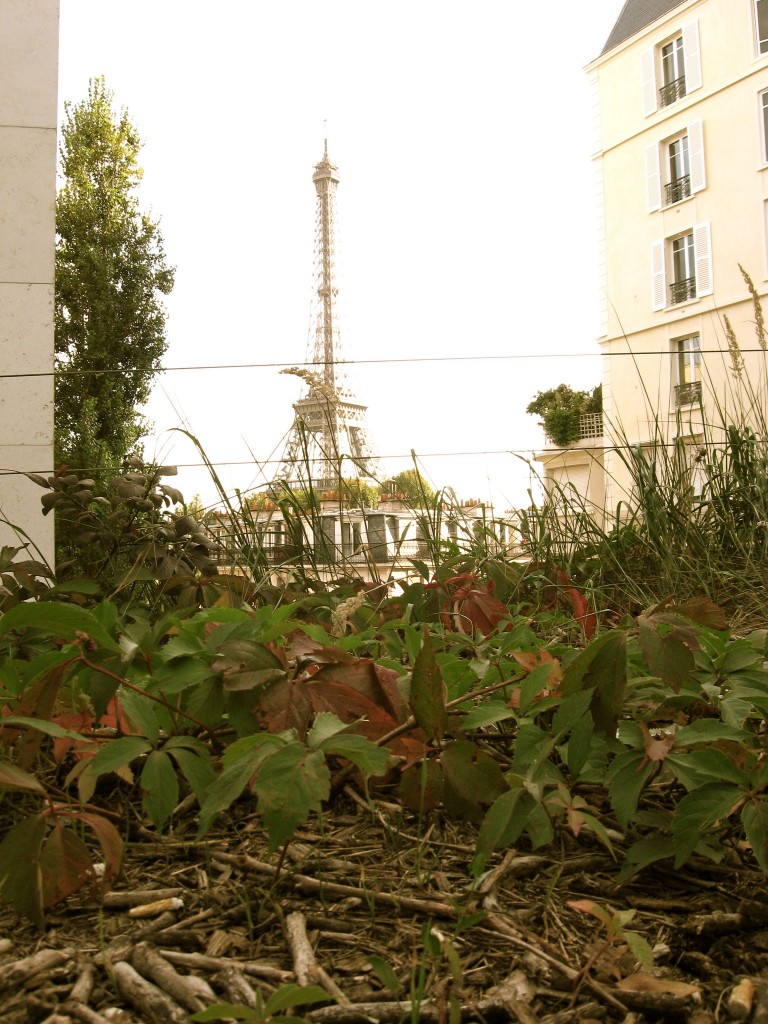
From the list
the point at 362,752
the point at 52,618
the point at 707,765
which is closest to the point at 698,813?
the point at 707,765

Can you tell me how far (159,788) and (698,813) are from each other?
0.38 meters

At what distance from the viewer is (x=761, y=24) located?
12977 millimetres

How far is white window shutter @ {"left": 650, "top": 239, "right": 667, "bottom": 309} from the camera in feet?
46.4

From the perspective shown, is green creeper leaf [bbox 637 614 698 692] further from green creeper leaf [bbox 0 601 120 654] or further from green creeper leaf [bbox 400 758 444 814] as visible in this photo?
green creeper leaf [bbox 0 601 120 654]

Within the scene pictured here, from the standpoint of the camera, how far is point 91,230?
13656 mm

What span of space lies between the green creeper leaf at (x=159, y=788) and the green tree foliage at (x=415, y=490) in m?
1.33

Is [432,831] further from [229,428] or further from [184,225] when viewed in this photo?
[184,225]

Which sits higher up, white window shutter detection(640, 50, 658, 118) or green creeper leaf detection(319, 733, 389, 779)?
white window shutter detection(640, 50, 658, 118)

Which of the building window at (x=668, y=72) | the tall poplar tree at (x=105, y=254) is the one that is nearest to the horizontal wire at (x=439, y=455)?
the tall poplar tree at (x=105, y=254)

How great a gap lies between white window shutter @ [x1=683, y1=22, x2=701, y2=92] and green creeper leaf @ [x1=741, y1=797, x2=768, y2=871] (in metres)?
16.4

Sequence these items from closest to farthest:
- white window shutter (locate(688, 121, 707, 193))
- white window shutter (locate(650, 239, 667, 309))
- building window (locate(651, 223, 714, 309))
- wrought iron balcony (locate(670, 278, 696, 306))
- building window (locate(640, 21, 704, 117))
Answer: building window (locate(651, 223, 714, 309))
white window shutter (locate(688, 121, 707, 193))
wrought iron balcony (locate(670, 278, 696, 306))
building window (locate(640, 21, 704, 117))
white window shutter (locate(650, 239, 667, 309))

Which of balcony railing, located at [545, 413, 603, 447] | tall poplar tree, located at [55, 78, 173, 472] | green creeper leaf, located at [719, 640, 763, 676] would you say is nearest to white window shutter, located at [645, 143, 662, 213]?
balcony railing, located at [545, 413, 603, 447]

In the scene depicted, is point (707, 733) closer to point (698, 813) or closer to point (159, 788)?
point (698, 813)

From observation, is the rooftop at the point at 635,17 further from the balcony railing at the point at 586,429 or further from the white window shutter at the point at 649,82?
the balcony railing at the point at 586,429
